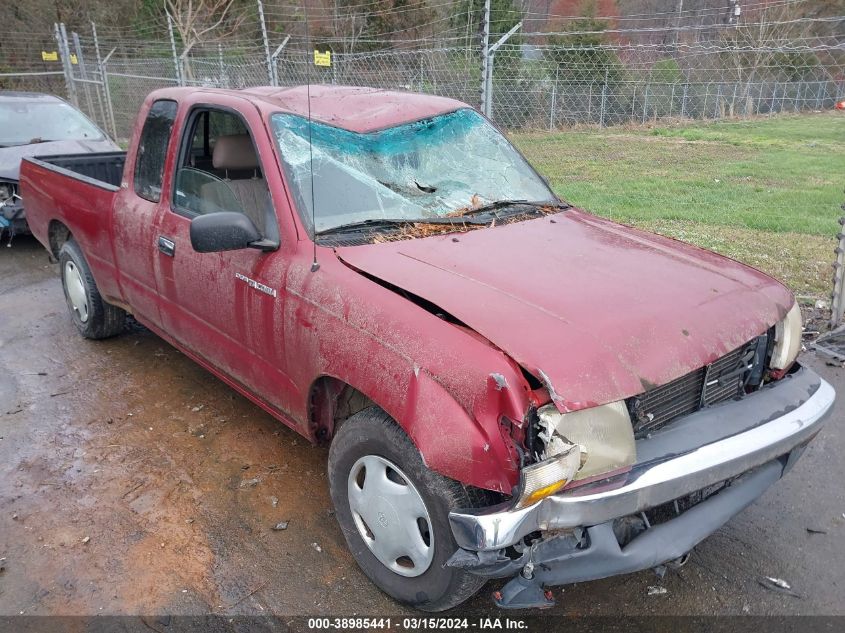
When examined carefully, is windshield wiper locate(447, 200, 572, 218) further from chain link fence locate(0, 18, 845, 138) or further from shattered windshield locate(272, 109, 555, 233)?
chain link fence locate(0, 18, 845, 138)

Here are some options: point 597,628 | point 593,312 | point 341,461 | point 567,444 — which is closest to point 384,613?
point 341,461

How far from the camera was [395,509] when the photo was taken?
2.52 metres

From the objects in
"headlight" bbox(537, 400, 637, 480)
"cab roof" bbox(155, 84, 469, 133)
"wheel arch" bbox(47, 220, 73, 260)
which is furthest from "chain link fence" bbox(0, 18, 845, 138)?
"headlight" bbox(537, 400, 637, 480)

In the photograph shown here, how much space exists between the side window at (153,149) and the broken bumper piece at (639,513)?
2827 mm

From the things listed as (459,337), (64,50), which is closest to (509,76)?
(64,50)

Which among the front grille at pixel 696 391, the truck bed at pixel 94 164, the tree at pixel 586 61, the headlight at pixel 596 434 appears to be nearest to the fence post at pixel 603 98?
the tree at pixel 586 61

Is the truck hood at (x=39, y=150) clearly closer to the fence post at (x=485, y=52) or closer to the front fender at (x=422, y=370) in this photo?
the fence post at (x=485, y=52)

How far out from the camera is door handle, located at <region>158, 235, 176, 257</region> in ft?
12.1

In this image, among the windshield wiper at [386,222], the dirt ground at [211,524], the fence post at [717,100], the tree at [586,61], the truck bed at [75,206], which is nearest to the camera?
the dirt ground at [211,524]

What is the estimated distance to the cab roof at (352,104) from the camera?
3447mm

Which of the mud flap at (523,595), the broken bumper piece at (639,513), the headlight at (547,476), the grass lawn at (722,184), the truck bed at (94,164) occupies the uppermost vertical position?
the truck bed at (94,164)

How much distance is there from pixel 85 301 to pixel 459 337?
391cm

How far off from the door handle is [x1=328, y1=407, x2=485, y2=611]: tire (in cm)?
162

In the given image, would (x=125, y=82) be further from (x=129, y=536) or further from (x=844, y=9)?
(x=844, y=9)
